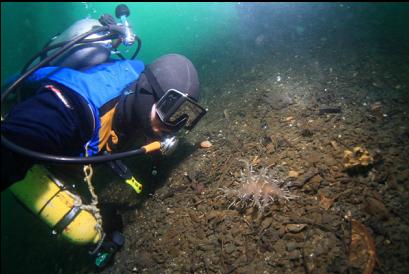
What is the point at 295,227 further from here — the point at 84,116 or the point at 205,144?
the point at 84,116

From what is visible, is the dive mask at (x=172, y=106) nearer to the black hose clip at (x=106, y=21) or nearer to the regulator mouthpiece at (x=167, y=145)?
the regulator mouthpiece at (x=167, y=145)

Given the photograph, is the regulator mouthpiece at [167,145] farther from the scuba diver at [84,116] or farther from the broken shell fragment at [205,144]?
the broken shell fragment at [205,144]

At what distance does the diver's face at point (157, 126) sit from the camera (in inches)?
122

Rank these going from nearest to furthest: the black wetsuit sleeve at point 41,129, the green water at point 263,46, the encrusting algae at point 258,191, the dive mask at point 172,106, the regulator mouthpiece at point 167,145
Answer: the black wetsuit sleeve at point 41,129
the encrusting algae at point 258,191
the dive mask at point 172,106
the regulator mouthpiece at point 167,145
the green water at point 263,46

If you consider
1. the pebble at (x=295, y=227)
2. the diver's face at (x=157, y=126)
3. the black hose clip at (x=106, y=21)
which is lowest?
the pebble at (x=295, y=227)

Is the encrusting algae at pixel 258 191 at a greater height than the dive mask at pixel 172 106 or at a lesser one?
lesser

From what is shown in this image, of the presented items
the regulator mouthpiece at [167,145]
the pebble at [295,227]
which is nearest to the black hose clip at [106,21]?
the regulator mouthpiece at [167,145]

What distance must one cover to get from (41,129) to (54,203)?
0.82 m

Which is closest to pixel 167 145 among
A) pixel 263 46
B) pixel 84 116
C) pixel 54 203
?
pixel 84 116

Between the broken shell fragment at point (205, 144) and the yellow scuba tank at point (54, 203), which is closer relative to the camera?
the yellow scuba tank at point (54, 203)

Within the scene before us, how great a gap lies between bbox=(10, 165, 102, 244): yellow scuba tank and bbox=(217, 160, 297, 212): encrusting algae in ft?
5.10

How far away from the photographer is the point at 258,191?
2814mm

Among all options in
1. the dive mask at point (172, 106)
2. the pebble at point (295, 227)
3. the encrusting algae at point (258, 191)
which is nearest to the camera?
the pebble at point (295, 227)

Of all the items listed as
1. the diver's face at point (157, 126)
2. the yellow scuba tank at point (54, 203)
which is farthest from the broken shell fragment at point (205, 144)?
the yellow scuba tank at point (54, 203)
